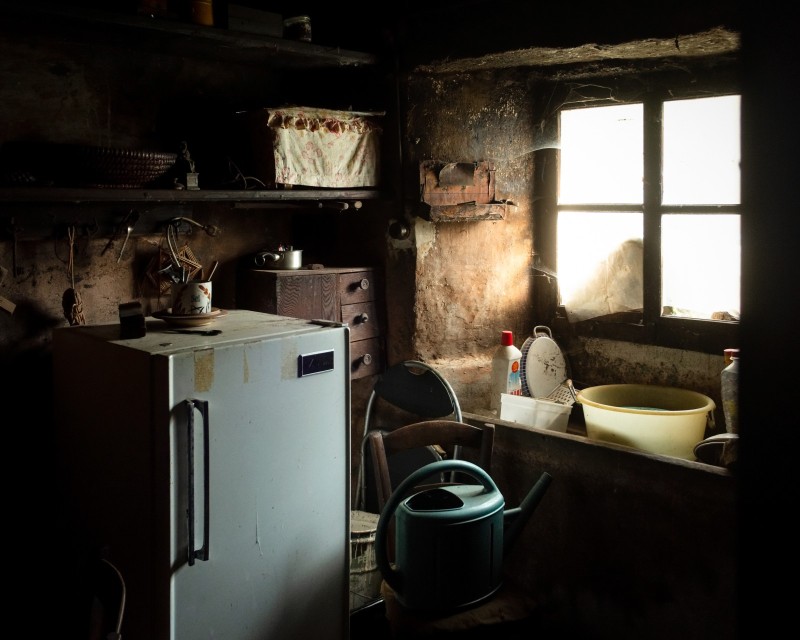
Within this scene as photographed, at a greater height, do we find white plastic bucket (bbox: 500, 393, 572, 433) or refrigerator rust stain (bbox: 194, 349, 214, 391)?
Answer: refrigerator rust stain (bbox: 194, 349, 214, 391)

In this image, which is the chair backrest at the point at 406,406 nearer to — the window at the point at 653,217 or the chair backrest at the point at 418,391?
the chair backrest at the point at 418,391

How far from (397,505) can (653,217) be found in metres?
1.50

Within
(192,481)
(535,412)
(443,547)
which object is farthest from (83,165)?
(535,412)

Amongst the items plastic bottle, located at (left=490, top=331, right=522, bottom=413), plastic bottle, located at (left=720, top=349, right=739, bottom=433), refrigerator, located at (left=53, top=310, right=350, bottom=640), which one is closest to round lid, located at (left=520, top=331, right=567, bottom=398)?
plastic bottle, located at (left=490, top=331, right=522, bottom=413)

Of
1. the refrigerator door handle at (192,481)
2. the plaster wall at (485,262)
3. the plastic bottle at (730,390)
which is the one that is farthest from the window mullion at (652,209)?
the refrigerator door handle at (192,481)

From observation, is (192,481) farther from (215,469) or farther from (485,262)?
(485,262)

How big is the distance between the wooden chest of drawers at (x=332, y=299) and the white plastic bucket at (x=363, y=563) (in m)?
0.60

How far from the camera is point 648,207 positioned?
2885 mm

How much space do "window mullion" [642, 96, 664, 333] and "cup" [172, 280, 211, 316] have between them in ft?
5.37

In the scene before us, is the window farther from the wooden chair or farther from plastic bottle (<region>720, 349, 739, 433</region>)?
the wooden chair

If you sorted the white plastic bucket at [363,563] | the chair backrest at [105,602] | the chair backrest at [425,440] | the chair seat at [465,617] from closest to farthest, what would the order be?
the chair backrest at [105,602] < the chair seat at [465,617] < the chair backrest at [425,440] < the white plastic bucket at [363,563]

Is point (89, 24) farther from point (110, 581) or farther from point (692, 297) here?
point (692, 297)

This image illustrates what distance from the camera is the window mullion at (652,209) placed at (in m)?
2.84

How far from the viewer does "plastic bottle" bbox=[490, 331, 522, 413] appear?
9.68 ft
